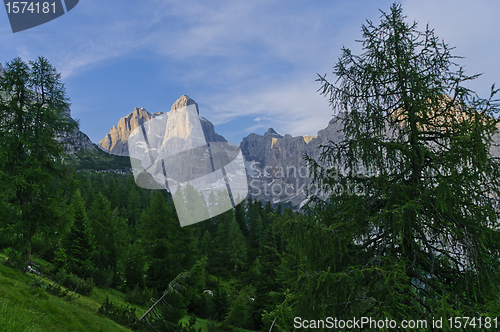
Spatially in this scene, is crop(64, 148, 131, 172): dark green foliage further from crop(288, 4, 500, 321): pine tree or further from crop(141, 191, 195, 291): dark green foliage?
crop(288, 4, 500, 321): pine tree

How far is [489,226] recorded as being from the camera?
15.0 feet

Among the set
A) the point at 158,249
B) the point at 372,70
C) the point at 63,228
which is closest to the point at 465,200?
the point at 372,70

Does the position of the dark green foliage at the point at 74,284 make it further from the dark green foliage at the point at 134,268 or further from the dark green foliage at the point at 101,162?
the dark green foliage at the point at 101,162

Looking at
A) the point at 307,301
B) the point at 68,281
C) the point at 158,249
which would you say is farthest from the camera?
the point at 158,249

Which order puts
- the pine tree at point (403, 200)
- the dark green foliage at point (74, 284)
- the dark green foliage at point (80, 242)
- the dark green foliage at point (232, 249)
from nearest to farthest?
1. the pine tree at point (403, 200)
2. the dark green foliage at point (74, 284)
3. the dark green foliage at point (80, 242)
4. the dark green foliage at point (232, 249)

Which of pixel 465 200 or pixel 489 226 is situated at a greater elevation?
pixel 465 200

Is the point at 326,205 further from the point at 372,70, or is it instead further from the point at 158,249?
the point at 158,249

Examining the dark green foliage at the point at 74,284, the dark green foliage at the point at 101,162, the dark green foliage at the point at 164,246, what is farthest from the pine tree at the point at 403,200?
the dark green foliage at the point at 101,162

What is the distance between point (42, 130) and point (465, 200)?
1673cm

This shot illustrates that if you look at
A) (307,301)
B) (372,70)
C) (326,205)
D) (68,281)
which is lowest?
(68,281)

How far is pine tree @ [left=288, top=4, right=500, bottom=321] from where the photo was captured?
4273mm

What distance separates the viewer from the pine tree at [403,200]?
4.27 metres

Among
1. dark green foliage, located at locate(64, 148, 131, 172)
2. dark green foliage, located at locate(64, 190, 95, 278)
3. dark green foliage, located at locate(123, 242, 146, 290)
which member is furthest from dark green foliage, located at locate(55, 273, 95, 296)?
dark green foliage, located at locate(64, 148, 131, 172)

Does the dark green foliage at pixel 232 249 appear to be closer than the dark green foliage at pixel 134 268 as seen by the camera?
No
